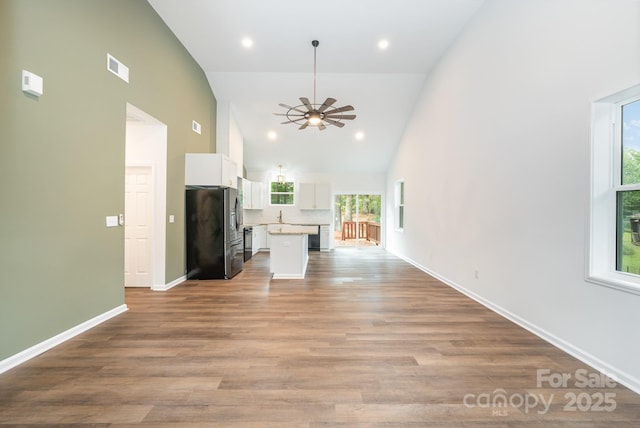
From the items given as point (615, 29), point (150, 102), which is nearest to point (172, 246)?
point (150, 102)

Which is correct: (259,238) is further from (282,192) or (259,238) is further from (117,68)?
(117,68)

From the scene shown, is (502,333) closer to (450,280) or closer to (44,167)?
(450,280)

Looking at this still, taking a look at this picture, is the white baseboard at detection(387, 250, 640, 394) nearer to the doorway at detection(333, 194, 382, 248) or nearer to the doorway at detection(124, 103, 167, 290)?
the doorway at detection(124, 103, 167, 290)

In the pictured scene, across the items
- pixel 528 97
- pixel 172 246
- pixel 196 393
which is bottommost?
pixel 196 393

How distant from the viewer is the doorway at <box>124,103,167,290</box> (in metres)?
4.40

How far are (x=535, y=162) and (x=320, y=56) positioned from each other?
3972 millimetres

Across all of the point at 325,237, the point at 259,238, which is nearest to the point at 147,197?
the point at 259,238

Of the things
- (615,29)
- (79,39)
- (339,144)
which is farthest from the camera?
(339,144)

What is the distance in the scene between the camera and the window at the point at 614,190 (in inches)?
87.4

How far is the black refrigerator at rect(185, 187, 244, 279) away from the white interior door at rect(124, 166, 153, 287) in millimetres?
635

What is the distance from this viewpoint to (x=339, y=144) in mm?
8188

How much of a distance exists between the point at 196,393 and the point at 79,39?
11.3 ft

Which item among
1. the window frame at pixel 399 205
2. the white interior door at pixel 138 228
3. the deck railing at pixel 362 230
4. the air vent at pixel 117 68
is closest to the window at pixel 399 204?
the window frame at pixel 399 205

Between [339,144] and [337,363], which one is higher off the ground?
[339,144]
